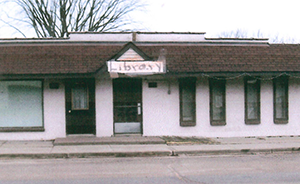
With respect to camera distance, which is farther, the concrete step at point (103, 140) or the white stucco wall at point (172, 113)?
the white stucco wall at point (172, 113)

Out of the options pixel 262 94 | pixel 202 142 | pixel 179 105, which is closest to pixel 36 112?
pixel 179 105

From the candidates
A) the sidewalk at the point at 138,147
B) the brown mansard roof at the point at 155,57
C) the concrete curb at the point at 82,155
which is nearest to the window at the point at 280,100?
the brown mansard roof at the point at 155,57

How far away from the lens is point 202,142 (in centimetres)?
1309

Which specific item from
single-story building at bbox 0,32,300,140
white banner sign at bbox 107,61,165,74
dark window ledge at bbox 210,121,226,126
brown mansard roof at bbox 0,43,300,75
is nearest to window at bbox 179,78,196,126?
single-story building at bbox 0,32,300,140

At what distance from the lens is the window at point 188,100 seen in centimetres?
1418

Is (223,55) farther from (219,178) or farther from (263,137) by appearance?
(219,178)

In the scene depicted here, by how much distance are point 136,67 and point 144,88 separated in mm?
1339

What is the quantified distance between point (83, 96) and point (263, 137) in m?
7.65

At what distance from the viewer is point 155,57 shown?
548 inches

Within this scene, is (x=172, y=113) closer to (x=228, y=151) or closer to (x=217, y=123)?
(x=217, y=123)

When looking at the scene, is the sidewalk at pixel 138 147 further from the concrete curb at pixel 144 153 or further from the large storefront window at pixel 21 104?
the large storefront window at pixel 21 104

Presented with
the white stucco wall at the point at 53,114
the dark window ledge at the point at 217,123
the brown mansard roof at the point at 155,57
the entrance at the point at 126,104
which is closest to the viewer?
the brown mansard roof at the point at 155,57

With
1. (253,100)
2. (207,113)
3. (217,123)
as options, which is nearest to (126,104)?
(207,113)

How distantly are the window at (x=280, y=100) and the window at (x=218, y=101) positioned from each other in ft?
7.44
